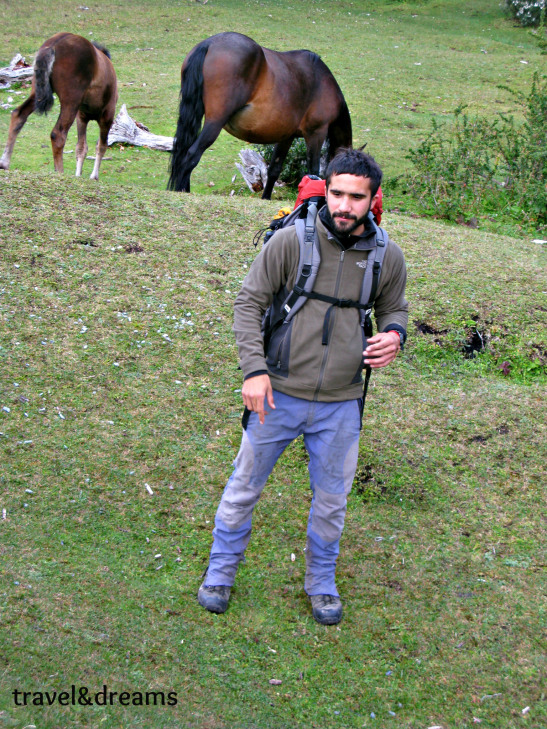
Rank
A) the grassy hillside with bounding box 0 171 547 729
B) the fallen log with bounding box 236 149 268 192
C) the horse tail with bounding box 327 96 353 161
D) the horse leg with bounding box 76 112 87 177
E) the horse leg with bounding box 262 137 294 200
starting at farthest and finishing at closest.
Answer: the fallen log with bounding box 236 149 268 192 → the horse tail with bounding box 327 96 353 161 → the horse leg with bounding box 262 137 294 200 → the horse leg with bounding box 76 112 87 177 → the grassy hillside with bounding box 0 171 547 729

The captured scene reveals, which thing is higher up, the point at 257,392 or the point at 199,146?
the point at 257,392

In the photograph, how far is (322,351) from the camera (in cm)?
254

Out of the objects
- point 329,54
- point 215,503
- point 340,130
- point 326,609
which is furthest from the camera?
point 329,54

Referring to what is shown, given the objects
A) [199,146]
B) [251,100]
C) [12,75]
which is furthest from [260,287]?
[12,75]

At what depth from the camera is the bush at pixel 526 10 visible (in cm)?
1988

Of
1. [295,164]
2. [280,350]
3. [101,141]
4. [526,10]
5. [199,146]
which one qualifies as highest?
[526,10]

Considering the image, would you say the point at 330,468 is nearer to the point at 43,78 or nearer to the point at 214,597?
the point at 214,597

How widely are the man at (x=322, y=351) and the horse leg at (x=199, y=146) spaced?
4.90 meters

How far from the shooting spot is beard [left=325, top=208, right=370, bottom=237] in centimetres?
243

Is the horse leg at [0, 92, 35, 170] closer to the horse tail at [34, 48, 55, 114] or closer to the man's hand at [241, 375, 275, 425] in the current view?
the horse tail at [34, 48, 55, 114]

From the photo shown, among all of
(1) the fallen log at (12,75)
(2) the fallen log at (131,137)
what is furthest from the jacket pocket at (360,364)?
(1) the fallen log at (12,75)

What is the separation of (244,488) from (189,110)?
538 cm

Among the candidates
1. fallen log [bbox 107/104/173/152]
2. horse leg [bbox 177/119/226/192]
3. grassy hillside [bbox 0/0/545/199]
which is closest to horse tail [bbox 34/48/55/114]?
horse leg [bbox 177/119/226/192]

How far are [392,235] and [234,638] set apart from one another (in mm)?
4576
